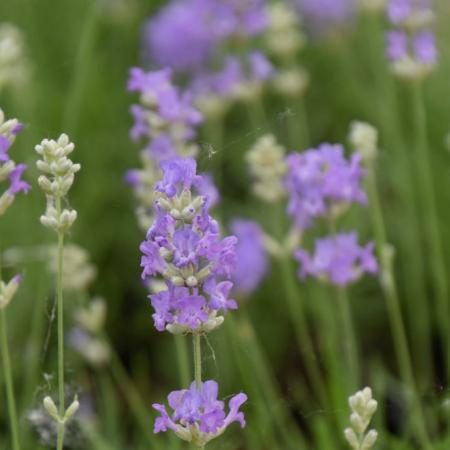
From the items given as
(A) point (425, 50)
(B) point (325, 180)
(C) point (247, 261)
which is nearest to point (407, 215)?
(C) point (247, 261)

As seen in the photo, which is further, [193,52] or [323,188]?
[193,52]

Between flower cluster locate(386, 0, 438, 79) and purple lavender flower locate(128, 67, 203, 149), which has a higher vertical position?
flower cluster locate(386, 0, 438, 79)

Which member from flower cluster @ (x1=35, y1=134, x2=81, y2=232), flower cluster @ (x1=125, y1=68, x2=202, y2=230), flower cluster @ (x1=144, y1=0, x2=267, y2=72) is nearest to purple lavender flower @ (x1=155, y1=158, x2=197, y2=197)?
flower cluster @ (x1=35, y1=134, x2=81, y2=232)

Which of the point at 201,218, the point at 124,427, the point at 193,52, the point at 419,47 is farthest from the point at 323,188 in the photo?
the point at 193,52

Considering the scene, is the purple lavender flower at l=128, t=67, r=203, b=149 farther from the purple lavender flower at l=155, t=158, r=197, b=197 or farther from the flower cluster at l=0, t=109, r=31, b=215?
the purple lavender flower at l=155, t=158, r=197, b=197

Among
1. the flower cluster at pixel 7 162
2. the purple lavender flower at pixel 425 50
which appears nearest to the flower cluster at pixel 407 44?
the purple lavender flower at pixel 425 50

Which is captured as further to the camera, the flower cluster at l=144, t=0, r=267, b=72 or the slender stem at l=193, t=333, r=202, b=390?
the flower cluster at l=144, t=0, r=267, b=72

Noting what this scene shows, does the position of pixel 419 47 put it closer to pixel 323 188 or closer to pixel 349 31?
pixel 323 188
